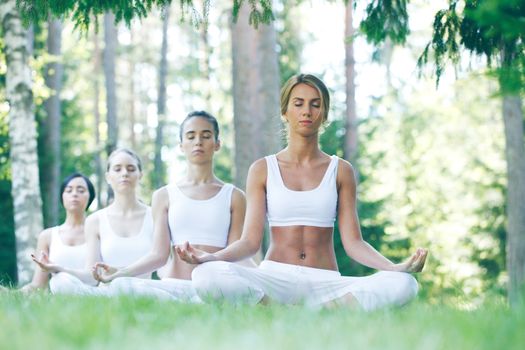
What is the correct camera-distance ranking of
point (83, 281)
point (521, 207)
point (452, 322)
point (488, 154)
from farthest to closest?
point (488, 154) < point (521, 207) < point (83, 281) < point (452, 322)

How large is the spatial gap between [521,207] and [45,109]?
36.2 feet

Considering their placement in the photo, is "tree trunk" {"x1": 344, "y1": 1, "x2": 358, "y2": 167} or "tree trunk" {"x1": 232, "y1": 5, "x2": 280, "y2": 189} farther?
"tree trunk" {"x1": 344, "y1": 1, "x2": 358, "y2": 167}

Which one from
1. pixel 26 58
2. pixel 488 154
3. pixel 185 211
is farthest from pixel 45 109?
pixel 185 211

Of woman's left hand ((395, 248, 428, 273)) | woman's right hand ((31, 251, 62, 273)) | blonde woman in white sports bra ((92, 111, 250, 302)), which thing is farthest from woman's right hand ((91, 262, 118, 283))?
woman's left hand ((395, 248, 428, 273))

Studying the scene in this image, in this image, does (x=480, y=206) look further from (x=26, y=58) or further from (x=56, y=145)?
(x=26, y=58)

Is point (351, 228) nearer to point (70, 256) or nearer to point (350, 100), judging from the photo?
point (70, 256)

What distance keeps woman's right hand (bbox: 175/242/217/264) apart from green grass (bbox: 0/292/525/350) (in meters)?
1.10

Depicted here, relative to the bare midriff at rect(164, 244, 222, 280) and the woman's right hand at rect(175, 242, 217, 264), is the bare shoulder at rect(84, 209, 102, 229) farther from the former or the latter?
the woman's right hand at rect(175, 242, 217, 264)

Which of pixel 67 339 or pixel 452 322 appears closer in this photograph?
pixel 67 339

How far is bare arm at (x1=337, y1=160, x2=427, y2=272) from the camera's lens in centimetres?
598

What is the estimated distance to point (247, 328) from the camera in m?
3.56

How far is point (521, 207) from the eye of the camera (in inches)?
632

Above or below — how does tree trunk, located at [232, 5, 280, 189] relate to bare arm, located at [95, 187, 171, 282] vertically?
above

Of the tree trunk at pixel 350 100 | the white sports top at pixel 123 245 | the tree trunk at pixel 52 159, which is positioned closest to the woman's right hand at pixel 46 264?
the white sports top at pixel 123 245
